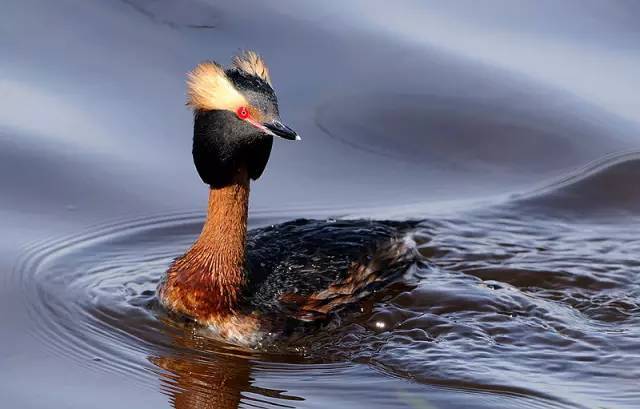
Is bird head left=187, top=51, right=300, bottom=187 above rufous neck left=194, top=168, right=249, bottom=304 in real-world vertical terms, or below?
above

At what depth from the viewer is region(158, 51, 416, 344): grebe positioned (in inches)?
319

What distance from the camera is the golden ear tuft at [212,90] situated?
8.10 metres

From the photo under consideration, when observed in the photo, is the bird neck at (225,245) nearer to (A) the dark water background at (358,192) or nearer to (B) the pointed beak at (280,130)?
(A) the dark water background at (358,192)

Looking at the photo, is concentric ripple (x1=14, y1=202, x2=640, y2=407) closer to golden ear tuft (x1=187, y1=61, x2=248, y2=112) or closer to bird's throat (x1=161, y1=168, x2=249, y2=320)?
bird's throat (x1=161, y1=168, x2=249, y2=320)

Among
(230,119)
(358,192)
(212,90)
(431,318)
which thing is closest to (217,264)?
(230,119)

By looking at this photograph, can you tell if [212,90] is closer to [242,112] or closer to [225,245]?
[242,112]

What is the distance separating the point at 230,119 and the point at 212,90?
22 centimetres

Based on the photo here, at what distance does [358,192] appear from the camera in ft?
35.2

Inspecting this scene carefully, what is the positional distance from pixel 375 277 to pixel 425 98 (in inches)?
126

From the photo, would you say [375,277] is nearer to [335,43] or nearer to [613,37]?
[335,43]

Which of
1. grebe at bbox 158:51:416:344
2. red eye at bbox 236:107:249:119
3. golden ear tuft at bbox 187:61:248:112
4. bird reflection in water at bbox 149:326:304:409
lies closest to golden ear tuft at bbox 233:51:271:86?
grebe at bbox 158:51:416:344

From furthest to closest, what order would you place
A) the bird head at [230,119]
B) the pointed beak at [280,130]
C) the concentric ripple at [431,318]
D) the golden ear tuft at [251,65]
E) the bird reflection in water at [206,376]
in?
the golden ear tuft at [251,65], the bird head at [230,119], the pointed beak at [280,130], the concentric ripple at [431,318], the bird reflection in water at [206,376]

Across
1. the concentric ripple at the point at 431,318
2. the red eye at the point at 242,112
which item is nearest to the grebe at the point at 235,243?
the red eye at the point at 242,112

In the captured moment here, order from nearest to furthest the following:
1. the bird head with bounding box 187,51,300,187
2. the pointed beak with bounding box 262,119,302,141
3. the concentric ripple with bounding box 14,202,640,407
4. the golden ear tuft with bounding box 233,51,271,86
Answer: the concentric ripple with bounding box 14,202,640,407 → the pointed beak with bounding box 262,119,302,141 → the bird head with bounding box 187,51,300,187 → the golden ear tuft with bounding box 233,51,271,86
